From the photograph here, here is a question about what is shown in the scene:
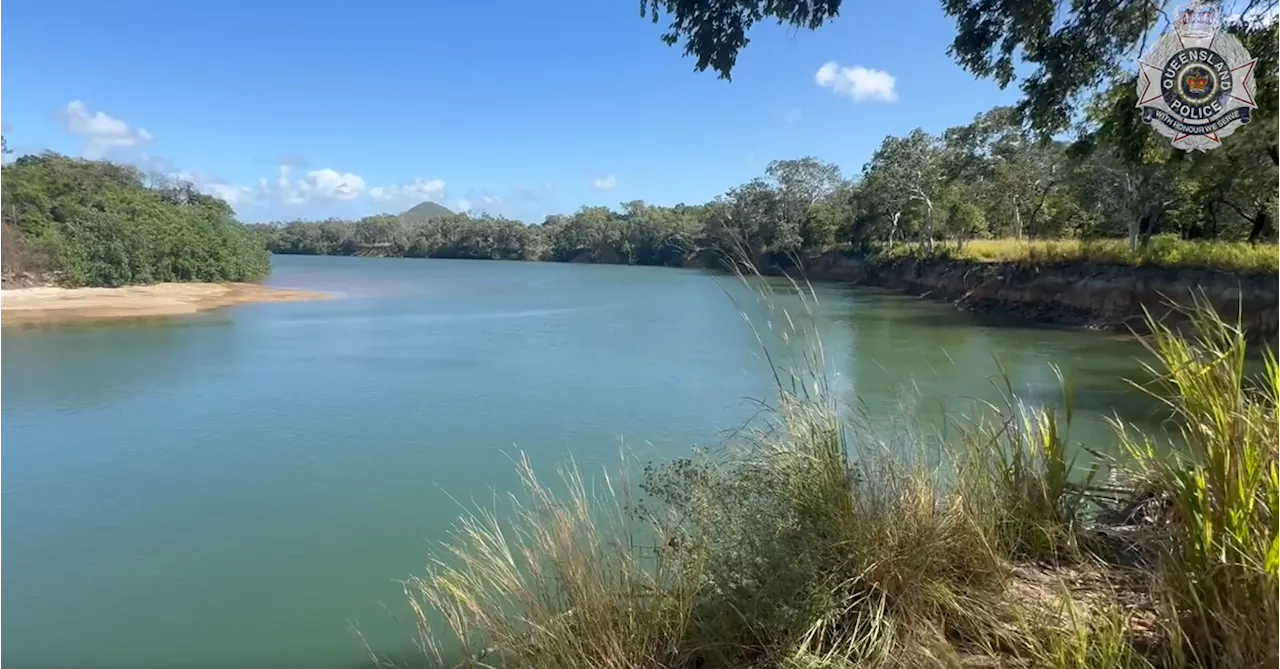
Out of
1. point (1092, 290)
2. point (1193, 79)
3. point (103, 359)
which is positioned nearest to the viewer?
point (1193, 79)

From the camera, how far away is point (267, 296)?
3375 cm

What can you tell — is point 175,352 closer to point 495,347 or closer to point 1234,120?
point 495,347

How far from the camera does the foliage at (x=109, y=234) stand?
104 ft

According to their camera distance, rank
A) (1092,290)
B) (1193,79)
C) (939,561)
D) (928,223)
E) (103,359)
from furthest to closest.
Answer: (928,223)
(1092,290)
(103,359)
(1193,79)
(939,561)

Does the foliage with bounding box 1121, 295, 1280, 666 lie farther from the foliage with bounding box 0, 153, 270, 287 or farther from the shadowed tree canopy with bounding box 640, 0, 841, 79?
the foliage with bounding box 0, 153, 270, 287

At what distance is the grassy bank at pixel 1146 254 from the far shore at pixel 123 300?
2634 cm

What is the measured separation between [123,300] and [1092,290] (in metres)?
31.5

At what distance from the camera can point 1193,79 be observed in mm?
4605

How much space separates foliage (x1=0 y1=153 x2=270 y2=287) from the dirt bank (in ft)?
105

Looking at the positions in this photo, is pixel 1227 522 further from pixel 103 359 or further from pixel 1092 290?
pixel 1092 290

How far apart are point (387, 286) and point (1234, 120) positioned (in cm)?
4106

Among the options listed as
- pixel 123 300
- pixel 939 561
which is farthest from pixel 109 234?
pixel 939 561

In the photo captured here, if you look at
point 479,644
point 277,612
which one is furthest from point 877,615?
point 277,612

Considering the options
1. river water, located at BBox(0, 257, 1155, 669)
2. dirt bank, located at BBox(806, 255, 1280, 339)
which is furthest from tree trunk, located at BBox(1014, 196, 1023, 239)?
river water, located at BBox(0, 257, 1155, 669)
